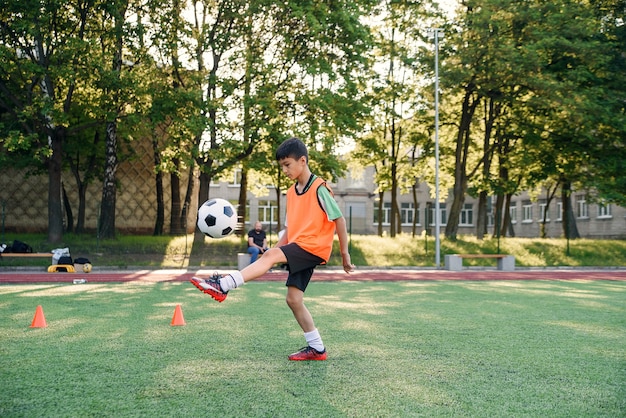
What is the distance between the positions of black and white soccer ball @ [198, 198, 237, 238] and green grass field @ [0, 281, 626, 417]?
1168 mm

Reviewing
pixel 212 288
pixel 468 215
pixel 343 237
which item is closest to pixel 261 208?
pixel 468 215

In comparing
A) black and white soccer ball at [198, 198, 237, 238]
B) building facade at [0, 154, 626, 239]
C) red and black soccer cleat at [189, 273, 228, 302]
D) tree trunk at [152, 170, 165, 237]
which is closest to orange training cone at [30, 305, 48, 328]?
black and white soccer ball at [198, 198, 237, 238]

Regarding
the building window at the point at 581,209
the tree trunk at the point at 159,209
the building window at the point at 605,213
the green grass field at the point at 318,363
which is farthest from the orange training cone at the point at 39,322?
the building window at the point at 581,209

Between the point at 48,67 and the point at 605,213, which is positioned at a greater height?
the point at 48,67

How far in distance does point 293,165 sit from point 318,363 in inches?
66.0

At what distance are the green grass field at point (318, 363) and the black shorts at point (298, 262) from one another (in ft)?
2.28

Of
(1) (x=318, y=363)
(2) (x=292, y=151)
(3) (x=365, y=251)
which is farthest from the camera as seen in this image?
(3) (x=365, y=251)

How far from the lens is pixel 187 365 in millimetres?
5223

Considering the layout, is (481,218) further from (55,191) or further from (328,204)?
(328,204)

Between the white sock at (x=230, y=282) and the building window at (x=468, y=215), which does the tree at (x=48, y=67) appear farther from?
the building window at (x=468, y=215)

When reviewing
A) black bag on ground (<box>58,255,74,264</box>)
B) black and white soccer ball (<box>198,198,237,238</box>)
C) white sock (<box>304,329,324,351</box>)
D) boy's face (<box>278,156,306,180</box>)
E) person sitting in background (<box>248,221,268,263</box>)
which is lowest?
black bag on ground (<box>58,255,74,264</box>)

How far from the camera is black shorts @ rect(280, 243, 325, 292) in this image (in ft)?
17.3

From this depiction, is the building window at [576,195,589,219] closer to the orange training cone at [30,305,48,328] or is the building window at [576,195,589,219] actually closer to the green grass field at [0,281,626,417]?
the green grass field at [0,281,626,417]

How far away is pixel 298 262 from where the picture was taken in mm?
5305
